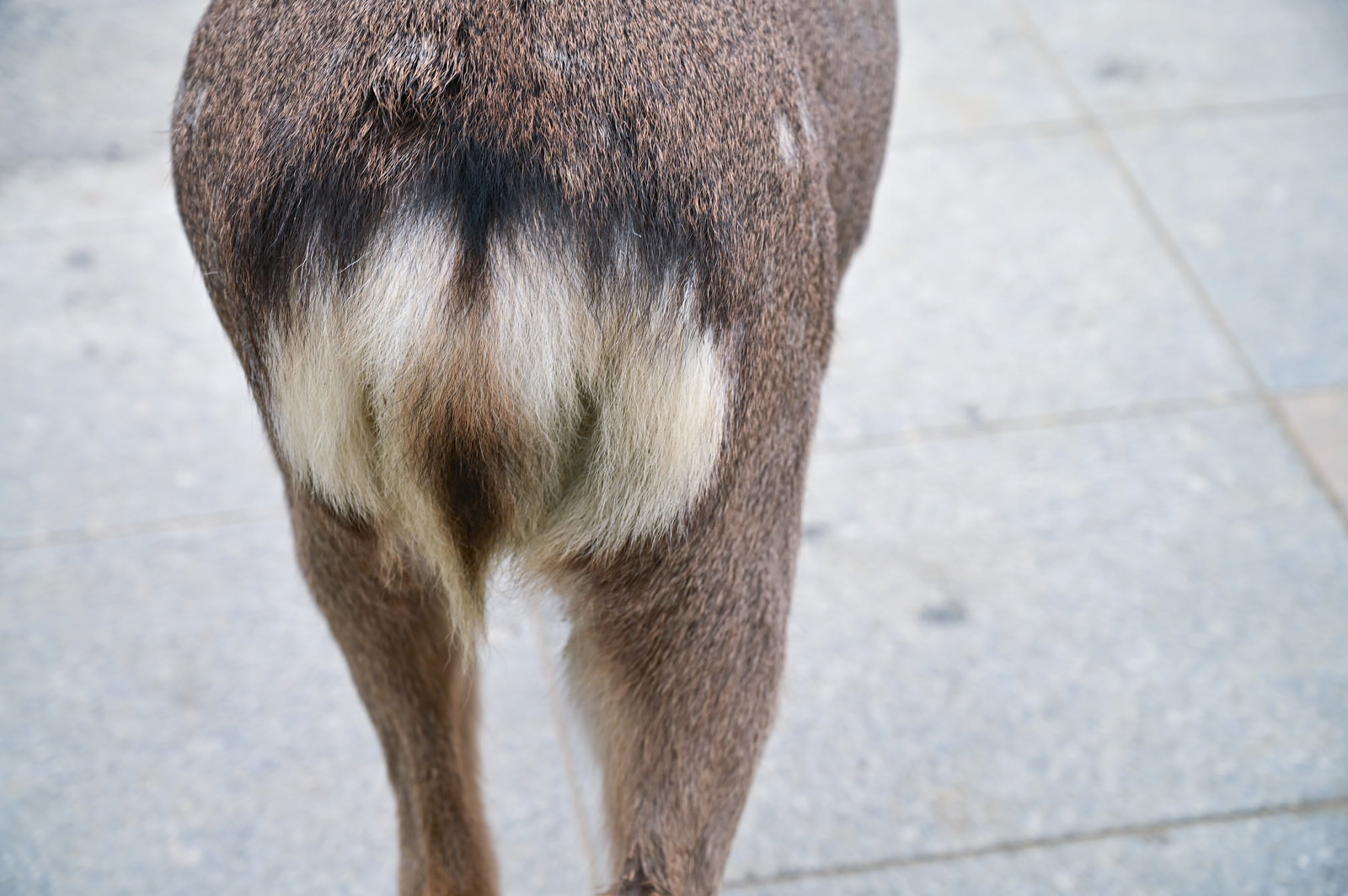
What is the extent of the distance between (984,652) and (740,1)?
5.93 ft

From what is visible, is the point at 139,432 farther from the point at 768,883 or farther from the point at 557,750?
the point at 768,883

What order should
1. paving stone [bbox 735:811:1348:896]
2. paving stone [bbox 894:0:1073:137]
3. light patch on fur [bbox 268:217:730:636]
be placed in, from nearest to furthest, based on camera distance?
1. light patch on fur [bbox 268:217:730:636]
2. paving stone [bbox 735:811:1348:896]
3. paving stone [bbox 894:0:1073:137]

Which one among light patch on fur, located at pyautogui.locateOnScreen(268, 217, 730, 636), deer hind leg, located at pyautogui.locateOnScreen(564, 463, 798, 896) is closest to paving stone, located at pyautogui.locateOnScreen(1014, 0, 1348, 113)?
deer hind leg, located at pyautogui.locateOnScreen(564, 463, 798, 896)

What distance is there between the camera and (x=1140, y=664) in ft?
9.24

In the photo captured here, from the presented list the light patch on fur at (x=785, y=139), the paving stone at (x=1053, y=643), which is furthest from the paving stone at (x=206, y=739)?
the light patch on fur at (x=785, y=139)

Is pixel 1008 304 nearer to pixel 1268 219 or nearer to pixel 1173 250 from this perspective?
pixel 1173 250

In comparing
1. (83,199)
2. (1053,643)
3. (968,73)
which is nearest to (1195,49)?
(968,73)

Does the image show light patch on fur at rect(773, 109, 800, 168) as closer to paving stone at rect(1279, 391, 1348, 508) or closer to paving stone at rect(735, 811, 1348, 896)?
paving stone at rect(735, 811, 1348, 896)

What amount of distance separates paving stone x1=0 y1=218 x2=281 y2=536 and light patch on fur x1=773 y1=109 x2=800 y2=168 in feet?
7.09

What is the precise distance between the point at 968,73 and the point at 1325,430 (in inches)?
80.0

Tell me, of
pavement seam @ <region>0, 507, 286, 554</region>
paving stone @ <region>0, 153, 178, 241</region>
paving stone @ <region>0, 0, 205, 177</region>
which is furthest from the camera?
paving stone @ <region>0, 0, 205, 177</region>

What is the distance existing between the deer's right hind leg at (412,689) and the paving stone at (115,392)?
1.48 metres

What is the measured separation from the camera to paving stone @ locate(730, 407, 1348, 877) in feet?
8.47

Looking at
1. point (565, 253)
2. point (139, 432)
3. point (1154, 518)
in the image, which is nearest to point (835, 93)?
point (565, 253)
